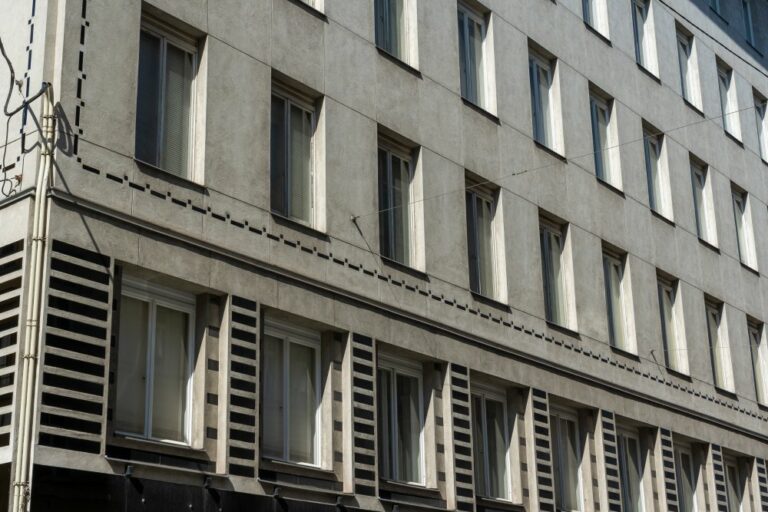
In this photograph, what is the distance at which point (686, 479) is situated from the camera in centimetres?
3019

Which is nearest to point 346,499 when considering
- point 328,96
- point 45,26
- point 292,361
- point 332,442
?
point 332,442

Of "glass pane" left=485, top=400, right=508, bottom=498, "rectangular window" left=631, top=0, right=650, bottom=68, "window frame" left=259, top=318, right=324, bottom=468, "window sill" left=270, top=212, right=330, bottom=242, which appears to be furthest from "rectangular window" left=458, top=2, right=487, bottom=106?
"rectangular window" left=631, top=0, right=650, bottom=68

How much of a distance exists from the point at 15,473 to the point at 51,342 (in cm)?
165

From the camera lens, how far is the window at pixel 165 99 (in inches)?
719

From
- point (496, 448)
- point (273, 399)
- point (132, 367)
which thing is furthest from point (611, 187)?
point (132, 367)

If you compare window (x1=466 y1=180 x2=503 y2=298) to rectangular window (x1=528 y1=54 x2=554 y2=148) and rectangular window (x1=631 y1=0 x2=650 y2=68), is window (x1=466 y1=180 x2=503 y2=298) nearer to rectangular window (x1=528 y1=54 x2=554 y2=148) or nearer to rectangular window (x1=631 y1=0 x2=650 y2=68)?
rectangular window (x1=528 y1=54 x2=554 y2=148)

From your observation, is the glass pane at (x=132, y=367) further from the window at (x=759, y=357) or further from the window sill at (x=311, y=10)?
the window at (x=759, y=357)

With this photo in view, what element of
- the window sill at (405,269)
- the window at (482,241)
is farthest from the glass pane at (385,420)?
the window at (482,241)

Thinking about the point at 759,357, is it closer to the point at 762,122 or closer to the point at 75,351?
the point at 762,122

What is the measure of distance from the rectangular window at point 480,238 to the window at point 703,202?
10.7 meters

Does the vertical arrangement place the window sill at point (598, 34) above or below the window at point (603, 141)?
above

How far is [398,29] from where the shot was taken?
2427 cm

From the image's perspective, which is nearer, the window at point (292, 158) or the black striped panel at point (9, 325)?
the black striped panel at point (9, 325)

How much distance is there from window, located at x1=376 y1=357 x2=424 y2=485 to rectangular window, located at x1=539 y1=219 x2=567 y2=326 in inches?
205
